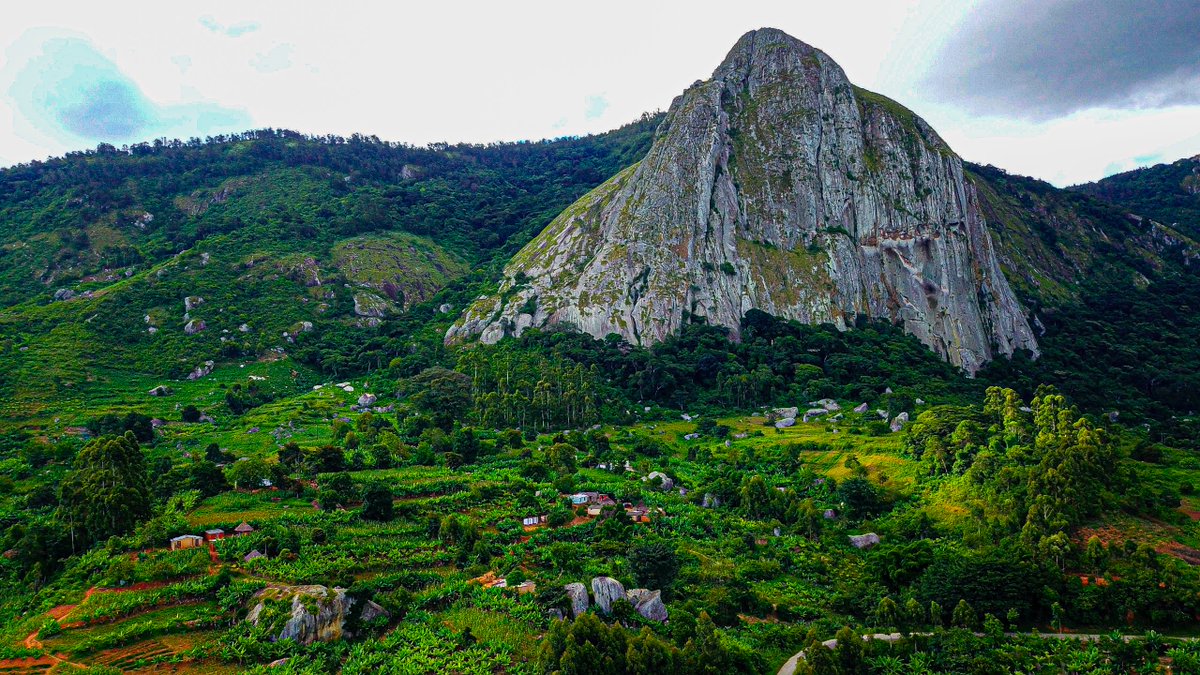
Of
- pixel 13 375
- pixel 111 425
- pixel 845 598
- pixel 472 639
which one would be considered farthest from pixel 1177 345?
pixel 13 375

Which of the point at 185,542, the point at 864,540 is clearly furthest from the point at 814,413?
the point at 185,542

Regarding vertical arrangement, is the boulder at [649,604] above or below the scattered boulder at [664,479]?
below

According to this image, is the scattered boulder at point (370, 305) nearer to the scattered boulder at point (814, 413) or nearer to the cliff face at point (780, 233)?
the cliff face at point (780, 233)

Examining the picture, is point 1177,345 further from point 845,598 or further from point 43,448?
point 43,448

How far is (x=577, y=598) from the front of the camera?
38938 millimetres

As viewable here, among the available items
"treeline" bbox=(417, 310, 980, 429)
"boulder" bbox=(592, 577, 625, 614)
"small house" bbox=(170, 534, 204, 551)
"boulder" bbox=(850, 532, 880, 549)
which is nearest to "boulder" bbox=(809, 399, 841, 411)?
"treeline" bbox=(417, 310, 980, 429)

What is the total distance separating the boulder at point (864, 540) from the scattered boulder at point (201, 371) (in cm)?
8893

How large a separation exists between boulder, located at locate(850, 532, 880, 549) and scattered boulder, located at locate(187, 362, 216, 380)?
8893cm

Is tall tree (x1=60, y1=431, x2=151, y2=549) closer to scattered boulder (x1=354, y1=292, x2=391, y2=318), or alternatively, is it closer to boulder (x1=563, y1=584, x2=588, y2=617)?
boulder (x1=563, y1=584, x2=588, y2=617)

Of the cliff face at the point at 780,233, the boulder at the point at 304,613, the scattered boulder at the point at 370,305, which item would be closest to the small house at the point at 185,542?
the boulder at the point at 304,613

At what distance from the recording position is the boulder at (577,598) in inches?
1523

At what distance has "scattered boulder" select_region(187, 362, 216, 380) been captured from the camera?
98.4 m

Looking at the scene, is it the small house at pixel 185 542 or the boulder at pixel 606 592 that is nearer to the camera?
→ the boulder at pixel 606 592

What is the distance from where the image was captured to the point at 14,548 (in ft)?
144
